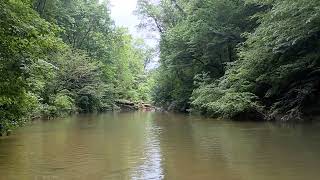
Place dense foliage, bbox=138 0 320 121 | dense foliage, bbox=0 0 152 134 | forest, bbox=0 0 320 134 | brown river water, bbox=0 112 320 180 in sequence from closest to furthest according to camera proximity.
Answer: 1. brown river water, bbox=0 112 320 180
2. dense foliage, bbox=0 0 152 134
3. forest, bbox=0 0 320 134
4. dense foliage, bbox=138 0 320 121

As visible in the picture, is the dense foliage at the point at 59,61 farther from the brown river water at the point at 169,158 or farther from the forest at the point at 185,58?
the brown river water at the point at 169,158

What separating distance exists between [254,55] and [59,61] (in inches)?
861

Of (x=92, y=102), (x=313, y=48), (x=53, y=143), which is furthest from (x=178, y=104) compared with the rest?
(x=53, y=143)

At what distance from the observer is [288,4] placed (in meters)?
18.7

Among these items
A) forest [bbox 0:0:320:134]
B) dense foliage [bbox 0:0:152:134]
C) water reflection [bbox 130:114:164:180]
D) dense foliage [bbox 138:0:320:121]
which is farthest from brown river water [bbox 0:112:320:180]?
dense foliage [bbox 138:0:320:121]

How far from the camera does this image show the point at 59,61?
3888 centimetres

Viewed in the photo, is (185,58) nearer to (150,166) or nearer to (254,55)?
(254,55)

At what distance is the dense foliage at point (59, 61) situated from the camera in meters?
11.6

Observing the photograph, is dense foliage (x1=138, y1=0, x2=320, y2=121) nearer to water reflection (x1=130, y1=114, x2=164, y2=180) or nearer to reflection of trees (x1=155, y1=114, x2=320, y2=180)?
reflection of trees (x1=155, y1=114, x2=320, y2=180)

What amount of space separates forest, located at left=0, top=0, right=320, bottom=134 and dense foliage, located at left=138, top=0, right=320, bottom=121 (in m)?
0.06

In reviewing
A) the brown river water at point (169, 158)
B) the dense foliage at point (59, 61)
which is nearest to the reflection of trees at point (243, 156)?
the brown river water at point (169, 158)

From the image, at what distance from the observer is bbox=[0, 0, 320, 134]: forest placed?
12564 mm

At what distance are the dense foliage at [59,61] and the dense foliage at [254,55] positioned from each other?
31.9ft

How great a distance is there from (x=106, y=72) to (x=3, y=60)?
44889mm
